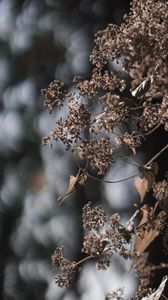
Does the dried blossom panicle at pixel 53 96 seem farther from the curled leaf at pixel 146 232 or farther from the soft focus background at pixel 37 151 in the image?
the soft focus background at pixel 37 151

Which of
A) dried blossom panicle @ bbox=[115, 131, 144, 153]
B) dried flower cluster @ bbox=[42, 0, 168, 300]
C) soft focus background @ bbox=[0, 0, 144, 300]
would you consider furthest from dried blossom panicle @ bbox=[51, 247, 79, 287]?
soft focus background @ bbox=[0, 0, 144, 300]

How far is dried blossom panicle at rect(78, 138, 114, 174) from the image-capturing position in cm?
50

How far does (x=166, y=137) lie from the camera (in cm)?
112

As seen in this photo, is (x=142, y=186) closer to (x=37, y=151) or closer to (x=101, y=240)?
(x=101, y=240)

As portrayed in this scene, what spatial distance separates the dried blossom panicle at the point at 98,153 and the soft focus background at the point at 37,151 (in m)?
0.77

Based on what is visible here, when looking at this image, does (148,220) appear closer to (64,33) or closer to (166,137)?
A: (166,137)

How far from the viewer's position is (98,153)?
506mm

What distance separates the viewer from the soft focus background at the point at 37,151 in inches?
53.0

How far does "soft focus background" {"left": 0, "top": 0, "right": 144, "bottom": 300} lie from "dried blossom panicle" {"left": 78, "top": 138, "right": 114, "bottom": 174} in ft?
2.51

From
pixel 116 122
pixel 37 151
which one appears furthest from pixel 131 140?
pixel 37 151

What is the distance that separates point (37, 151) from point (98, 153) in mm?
942

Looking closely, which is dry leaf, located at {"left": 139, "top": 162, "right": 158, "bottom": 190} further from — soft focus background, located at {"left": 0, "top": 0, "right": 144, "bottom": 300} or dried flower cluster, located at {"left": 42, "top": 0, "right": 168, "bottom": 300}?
soft focus background, located at {"left": 0, "top": 0, "right": 144, "bottom": 300}

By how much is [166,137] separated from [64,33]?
446 millimetres

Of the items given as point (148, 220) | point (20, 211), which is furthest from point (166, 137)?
point (148, 220)
